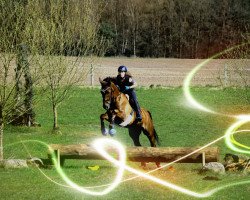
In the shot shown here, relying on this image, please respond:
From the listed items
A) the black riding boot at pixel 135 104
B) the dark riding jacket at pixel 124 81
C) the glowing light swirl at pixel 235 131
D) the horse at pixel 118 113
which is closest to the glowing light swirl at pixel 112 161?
the horse at pixel 118 113

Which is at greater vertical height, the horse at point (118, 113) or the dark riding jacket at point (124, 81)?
the dark riding jacket at point (124, 81)

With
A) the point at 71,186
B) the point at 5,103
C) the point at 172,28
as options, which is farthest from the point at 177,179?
the point at 172,28

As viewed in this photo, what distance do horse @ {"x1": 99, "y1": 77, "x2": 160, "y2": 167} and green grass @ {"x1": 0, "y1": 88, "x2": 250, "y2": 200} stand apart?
4.26ft

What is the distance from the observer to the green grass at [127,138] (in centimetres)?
1264

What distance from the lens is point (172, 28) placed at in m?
65.9

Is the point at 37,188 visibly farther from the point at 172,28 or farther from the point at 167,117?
the point at 172,28

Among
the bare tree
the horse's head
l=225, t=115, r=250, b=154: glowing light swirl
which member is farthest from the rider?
the bare tree

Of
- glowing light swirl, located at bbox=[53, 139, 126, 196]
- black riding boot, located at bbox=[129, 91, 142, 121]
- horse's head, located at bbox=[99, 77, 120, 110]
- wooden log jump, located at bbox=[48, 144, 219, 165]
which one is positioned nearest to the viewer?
glowing light swirl, located at bbox=[53, 139, 126, 196]

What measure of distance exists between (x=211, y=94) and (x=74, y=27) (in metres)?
14.2

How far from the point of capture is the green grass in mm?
12641

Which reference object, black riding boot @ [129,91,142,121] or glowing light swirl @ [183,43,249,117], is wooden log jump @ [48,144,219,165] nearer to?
black riding boot @ [129,91,142,121]

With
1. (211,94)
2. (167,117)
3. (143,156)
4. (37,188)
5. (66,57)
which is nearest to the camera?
(37,188)

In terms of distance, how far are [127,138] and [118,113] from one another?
286 inches

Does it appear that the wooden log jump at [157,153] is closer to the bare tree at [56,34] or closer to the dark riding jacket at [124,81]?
the dark riding jacket at [124,81]
